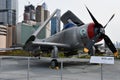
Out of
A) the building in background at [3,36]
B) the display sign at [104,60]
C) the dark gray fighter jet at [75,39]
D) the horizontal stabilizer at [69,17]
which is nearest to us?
the display sign at [104,60]

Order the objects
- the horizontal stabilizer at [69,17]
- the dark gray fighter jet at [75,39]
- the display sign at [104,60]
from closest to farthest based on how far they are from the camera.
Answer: the display sign at [104,60] → the dark gray fighter jet at [75,39] → the horizontal stabilizer at [69,17]

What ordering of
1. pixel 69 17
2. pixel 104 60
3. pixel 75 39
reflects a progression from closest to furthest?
pixel 104 60
pixel 75 39
pixel 69 17

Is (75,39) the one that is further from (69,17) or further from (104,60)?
(104,60)

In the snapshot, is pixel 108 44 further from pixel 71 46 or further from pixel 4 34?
pixel 4 34

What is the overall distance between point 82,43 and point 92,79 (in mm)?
10920

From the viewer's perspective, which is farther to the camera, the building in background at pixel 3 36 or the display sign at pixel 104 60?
the building in background at pixel 3 36

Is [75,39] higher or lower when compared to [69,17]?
lower

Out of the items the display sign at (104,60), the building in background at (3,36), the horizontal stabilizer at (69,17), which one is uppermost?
the building in background at (3,36)

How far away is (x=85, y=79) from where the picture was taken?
18438mm

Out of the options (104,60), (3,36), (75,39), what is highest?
(3,36)

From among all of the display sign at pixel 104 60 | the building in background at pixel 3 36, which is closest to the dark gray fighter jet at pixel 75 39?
the display sign at pixel 104 60

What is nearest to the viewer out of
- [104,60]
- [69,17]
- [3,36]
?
[104,60]

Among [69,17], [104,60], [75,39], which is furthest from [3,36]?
[104,60]

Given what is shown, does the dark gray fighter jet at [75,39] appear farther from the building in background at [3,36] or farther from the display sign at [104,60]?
the building in background at [3,36]
